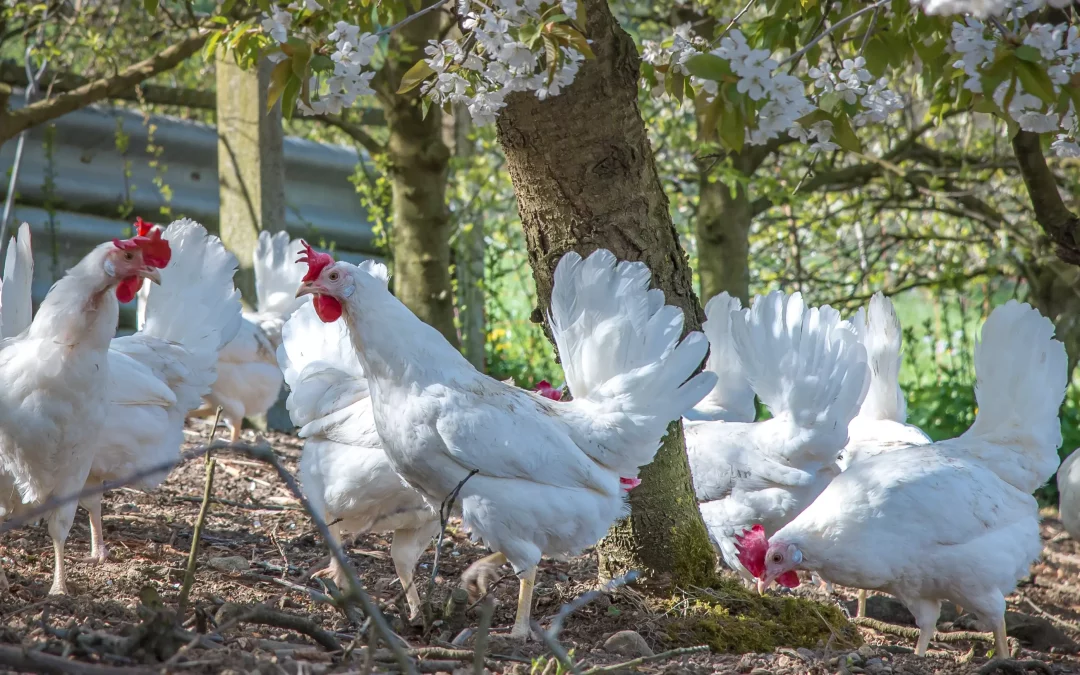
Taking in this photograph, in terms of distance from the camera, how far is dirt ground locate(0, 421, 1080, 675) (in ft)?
8.36

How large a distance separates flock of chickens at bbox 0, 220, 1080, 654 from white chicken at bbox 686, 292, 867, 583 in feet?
0.04

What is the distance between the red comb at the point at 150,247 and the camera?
385 cm

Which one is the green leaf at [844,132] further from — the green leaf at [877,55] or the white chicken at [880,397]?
the white chicken at [880,397]

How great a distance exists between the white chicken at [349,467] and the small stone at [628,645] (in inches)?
38.6

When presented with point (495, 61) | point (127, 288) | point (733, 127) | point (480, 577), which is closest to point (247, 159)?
point (127, 288)

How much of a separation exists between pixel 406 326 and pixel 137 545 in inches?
88.0

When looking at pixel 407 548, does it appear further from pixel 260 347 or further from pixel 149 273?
pixel 260 347

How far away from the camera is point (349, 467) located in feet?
14.2

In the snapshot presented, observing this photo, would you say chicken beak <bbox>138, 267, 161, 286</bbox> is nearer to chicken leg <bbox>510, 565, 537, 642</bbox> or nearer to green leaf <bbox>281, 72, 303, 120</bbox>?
green leaf <bbox>281, 72, 303, 120</bbox>

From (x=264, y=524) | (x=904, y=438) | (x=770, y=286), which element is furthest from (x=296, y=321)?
(x=770, y=286)

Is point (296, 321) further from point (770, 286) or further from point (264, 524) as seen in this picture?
point (770, 286)

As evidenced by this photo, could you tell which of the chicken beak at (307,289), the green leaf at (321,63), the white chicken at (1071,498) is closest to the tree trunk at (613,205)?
the green leaf at (321,63)

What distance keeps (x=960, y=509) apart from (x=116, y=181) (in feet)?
22.9

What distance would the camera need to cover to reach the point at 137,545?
16.3ft
